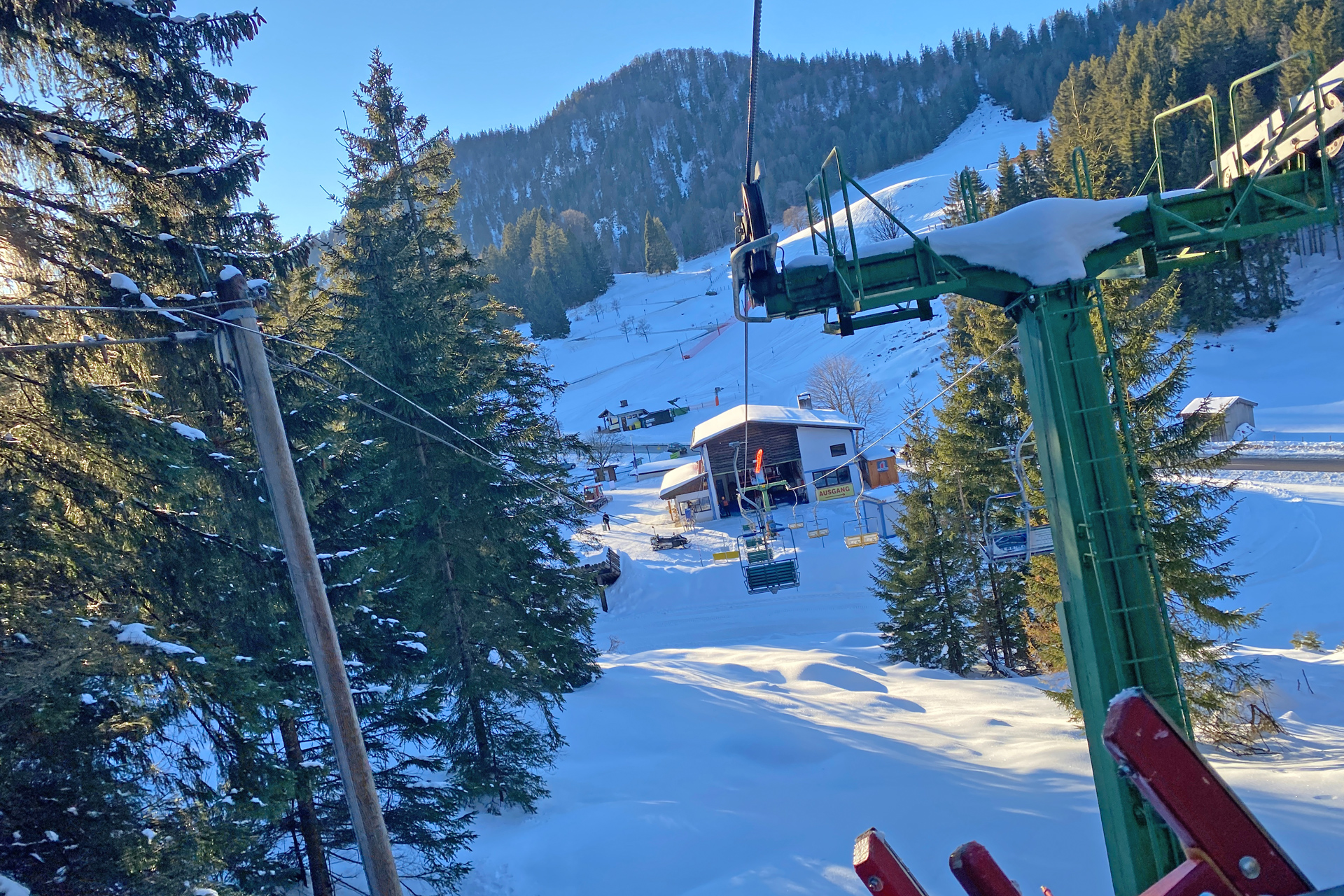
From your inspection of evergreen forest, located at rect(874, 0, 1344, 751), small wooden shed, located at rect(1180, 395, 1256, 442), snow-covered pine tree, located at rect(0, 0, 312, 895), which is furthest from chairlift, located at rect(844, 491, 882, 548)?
snow-covered pine tree, located at rect(0, 0, 312, 895)

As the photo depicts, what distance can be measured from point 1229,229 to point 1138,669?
138 inches

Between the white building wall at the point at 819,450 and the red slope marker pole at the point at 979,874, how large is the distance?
42.8m

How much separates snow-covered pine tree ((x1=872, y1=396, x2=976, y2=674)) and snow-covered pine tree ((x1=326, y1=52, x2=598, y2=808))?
1060 cm

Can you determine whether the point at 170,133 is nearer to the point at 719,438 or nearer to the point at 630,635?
the point at 630,635

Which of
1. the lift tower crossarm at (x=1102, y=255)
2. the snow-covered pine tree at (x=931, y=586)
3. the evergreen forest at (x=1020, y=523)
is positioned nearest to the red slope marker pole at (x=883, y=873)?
the lift tower crossarm at (x=1102, y=255)

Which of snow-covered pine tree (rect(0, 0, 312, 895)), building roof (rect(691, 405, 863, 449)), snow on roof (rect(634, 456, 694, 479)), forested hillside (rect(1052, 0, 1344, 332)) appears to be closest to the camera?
snow-covered pine tree (rect(0, 0, 312, 895))

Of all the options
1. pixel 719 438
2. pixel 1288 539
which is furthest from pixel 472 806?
pixel 719 438

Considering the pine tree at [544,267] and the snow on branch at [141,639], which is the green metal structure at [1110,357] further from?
the pine tree at [544,267]

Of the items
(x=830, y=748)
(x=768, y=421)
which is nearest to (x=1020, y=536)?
(x=830, y=748)

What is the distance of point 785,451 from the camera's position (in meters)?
45.1

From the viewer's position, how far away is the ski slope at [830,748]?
8938 mm

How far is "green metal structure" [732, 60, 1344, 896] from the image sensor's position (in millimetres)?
5941

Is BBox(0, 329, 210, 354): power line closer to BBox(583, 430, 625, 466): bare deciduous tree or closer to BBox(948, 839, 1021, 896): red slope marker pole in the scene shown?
BBox(948, 839, 1021, 896): red slope marker pole

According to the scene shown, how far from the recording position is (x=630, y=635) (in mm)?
30766
